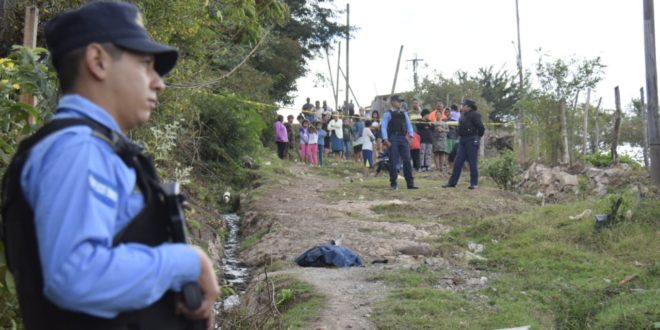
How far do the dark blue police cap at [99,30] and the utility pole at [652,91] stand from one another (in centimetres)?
1039

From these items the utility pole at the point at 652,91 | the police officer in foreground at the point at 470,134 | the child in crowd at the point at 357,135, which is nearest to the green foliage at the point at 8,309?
the utility pole at the point at 652,91

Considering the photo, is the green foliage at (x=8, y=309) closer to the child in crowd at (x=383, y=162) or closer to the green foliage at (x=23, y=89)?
the green foliage at (x=23, y=89)

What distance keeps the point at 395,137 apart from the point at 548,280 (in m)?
6.93

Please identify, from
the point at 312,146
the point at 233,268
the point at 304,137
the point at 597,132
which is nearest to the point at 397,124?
the point at 233,268

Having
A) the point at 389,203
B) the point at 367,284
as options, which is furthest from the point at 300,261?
the point at 389,203

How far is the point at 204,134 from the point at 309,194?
2265 millimetres

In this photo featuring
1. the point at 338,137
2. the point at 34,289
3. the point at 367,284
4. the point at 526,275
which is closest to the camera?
the point at 34,289

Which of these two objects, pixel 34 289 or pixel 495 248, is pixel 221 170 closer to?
pixel 495 248

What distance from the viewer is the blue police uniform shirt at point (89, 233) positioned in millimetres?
1757

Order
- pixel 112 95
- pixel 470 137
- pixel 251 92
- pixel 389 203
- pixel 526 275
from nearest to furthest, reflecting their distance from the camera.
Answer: pixel 112 95 → pixel 526 275 → pixel 389 203 → pixel 470 137 → pixel 251 92

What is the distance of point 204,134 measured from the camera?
1484cm

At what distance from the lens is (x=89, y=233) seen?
69.3 inches

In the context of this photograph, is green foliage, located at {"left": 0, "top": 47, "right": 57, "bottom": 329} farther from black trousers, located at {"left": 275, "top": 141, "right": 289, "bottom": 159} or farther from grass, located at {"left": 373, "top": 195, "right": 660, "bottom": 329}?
black trousers, located at {"left": 275, "top": 141, "right": 289, "bottom": 159}

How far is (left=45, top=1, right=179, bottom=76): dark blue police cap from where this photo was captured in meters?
1.98
